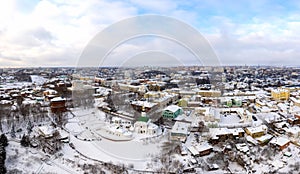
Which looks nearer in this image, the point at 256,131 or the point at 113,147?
the point at 113,147

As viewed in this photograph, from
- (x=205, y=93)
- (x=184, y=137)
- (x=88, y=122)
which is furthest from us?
(x=205, y=93)

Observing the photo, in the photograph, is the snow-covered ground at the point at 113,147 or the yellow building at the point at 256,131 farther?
the yellow building at the point at 256,131

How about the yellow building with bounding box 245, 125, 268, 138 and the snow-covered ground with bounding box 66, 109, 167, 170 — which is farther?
the yellow building with bounding box 245, 125, 268, 138

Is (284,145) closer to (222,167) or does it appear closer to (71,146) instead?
(222,167)

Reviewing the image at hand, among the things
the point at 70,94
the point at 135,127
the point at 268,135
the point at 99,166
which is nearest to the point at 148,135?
the point at 135,127

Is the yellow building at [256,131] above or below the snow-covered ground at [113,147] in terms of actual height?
above

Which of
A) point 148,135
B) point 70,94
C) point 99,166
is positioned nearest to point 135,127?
point 148,135

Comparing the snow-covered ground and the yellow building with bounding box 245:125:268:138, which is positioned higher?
the yellow building with bounding box 245:125:268:138

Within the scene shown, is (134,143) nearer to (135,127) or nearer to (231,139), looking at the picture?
(135,127)

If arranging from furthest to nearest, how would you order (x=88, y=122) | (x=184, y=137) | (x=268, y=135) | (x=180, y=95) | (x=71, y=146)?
(x=180, y=95) → (x=88, y=122) → (x=268, y=135) → (x=184, y=137) → (x=71, y=146)

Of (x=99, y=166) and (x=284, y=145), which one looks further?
(x=284, y=145)
